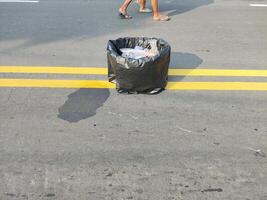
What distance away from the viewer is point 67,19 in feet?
27.5

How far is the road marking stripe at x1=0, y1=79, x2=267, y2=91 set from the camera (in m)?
5.64

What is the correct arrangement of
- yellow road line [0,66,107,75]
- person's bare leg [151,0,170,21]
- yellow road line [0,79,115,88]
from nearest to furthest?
yellow road line [0,79,115,88], yellow road line [0,66,107,75], person's bare leg [151,0,170,21]

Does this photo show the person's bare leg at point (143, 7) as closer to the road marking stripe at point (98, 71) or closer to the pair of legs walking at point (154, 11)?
the pair of legs walking at point (154, 11)

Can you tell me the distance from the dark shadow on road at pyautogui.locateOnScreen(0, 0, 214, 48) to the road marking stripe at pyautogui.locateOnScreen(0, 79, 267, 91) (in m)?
1.43

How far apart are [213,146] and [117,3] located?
567cm

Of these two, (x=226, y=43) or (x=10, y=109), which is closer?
(x=10, y=109)

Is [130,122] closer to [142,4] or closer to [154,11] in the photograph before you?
[154,11]

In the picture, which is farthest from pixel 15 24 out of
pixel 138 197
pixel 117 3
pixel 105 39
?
pixel 138 197

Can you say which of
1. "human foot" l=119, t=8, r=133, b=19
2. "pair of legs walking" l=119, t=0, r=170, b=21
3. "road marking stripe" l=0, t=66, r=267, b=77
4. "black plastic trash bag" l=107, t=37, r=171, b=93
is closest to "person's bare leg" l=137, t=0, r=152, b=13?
"pair of legs walking" l=119, t=0, r=170, b=21

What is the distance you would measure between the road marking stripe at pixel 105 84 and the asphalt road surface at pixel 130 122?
1.0 inches

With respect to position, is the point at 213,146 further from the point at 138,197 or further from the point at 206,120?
the point at 138,197

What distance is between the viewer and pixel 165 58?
5371 mm

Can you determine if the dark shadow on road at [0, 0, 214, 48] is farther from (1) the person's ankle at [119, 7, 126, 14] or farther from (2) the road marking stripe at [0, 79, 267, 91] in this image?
(2) the road marking stripe at [0, 79, 267, 91]

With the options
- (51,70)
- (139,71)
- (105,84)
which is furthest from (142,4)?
(139,71)
